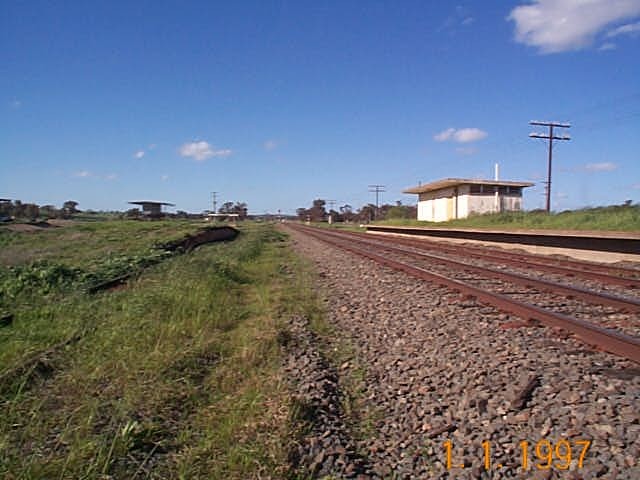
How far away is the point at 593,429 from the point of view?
278 centimetres

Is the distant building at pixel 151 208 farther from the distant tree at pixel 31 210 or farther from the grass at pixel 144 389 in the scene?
the grass at pixel 144 389

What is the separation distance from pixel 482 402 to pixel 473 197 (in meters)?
40.5

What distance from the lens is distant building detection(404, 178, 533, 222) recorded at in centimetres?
4128

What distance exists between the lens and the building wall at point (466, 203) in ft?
135

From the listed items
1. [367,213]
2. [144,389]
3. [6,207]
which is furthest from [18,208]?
[144,389]

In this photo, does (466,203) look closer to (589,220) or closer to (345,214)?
(589,220)

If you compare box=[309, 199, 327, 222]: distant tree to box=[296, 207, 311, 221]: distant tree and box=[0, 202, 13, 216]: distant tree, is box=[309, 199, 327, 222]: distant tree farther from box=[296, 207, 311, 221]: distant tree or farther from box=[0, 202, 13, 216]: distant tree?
box=[0, 202, 13, 216]: distant tree

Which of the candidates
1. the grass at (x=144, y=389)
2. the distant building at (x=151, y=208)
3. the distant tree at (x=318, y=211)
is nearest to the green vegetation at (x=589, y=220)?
the grass at (x=144, y=389)

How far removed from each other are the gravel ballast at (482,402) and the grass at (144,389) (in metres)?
0.47

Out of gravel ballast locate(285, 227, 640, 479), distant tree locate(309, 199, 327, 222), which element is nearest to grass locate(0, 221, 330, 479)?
gravel ballast locate(285, 227, 640, 479)

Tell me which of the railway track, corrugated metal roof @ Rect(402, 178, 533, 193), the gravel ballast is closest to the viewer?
the gravel ballast

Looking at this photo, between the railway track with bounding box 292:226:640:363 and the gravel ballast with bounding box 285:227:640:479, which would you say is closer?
the gravel ballast with bounding box 285:227:640:479

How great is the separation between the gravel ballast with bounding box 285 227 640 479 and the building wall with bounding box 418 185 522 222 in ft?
124

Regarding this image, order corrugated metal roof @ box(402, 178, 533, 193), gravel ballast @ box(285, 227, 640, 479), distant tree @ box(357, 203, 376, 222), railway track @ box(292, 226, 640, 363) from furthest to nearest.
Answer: distant tree @ box(357, 203, 376, 222)
corrugated metal roof @ box(402, 178, 533, 193)
railway track @ box(292, 226, 640, 363)
gravel ballast @ box(285, 227, 640, 479)
